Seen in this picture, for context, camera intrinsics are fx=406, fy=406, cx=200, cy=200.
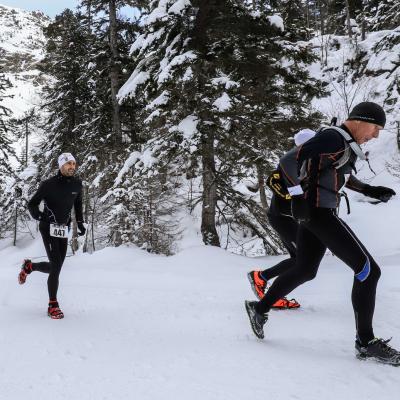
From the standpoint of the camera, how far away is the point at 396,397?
267 cm

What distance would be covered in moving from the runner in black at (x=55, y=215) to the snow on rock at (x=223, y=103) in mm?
4482

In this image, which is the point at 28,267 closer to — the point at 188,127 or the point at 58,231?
the point at 58,231

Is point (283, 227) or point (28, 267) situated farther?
point (28, 267)

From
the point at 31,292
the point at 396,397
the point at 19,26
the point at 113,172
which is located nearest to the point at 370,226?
the point at 113,172

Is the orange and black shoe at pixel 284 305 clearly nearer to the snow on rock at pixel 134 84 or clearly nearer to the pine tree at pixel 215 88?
the pine tree at pixel 215 88

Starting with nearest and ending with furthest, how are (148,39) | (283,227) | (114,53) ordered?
(283,227), (148,39), (114,53)

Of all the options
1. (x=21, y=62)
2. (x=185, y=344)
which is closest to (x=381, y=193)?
(x=185, y=344)

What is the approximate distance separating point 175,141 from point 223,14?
139 inches

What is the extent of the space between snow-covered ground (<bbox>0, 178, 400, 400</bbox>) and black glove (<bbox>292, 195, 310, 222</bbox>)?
3.86 ft

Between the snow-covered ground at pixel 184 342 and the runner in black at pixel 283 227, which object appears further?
the runner in black at pixel 283 227

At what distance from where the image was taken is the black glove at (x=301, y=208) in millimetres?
3258

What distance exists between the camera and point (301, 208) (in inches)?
129

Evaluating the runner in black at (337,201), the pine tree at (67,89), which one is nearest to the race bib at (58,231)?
the runner in black at (337,201)

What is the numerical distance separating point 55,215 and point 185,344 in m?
2.53
